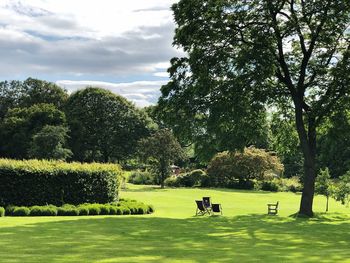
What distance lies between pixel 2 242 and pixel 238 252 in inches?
255

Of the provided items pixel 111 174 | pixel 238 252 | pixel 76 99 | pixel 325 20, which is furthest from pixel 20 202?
pixel 76 99

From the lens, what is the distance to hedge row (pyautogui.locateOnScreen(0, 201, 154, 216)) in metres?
23.7

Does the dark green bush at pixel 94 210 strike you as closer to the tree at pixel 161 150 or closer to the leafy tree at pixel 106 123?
the tree at pixel 161 150

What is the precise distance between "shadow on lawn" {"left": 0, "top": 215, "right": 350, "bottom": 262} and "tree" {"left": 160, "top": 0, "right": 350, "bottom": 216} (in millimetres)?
6990

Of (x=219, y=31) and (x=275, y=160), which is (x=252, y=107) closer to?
(x=219, y=31)

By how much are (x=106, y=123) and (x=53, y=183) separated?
1842 inches

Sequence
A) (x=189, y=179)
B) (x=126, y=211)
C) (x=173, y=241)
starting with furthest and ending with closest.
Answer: (x=189, y=179)
(x=126, y=211)
(x=173, y=241)

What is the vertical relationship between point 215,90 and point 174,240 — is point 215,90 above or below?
above

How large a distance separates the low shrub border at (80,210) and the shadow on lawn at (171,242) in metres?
4.01

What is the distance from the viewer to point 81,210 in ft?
81.5

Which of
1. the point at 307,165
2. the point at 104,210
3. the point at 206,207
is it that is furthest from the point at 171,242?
the point at 307,165

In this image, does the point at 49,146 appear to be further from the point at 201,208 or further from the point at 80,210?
the point at 201,208

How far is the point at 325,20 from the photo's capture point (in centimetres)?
2609

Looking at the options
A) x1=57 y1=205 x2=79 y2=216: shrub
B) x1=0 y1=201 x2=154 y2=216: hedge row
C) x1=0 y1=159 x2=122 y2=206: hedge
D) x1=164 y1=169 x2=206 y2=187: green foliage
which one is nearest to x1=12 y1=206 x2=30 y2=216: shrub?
x1=0 y1=201 x2=154 y2=216: hedge row
